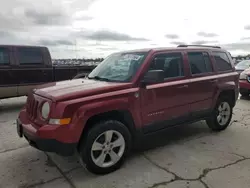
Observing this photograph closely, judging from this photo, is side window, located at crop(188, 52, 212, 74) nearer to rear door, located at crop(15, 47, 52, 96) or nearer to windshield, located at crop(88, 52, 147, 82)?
windshield, located at crop(88, 52, 147, 82)

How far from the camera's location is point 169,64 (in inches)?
173

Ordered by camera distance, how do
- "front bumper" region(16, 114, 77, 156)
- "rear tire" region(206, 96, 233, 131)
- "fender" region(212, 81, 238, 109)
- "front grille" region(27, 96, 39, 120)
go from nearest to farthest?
"front bumper" region(16, 114, 77, 156)
"front grille" region(27, 96, 39, 120)
"fender" region(212, 81, 238, 109)
"rear tire" region(206, 96, 233, 131)

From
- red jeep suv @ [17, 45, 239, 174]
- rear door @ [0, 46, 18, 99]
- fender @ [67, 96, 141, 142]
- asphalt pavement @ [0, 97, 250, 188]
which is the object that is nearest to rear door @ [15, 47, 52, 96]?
rear door @ [0, 46, 18, 99]

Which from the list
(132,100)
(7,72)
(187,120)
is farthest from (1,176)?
(7,72)

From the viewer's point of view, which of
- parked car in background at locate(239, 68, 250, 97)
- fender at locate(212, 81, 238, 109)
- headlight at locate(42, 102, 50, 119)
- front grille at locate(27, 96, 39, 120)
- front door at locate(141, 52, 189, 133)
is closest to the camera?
headlight at locate(42, 102, 50, 119)

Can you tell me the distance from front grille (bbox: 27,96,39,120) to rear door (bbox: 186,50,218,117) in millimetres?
2690

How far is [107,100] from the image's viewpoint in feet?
11.4

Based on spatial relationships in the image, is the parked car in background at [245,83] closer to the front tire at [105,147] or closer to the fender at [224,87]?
the fender at [224,87]

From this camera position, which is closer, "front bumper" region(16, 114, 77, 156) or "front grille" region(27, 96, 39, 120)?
"front bumper" region(16, 114, 77, 156)

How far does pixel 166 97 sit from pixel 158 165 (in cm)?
112

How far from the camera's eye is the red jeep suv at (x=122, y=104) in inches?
127

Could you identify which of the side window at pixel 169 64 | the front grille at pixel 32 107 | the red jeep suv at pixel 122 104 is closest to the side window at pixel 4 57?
the red jeep suv at pixel 122 104

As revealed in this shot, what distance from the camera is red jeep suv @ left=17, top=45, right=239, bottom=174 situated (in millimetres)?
3221

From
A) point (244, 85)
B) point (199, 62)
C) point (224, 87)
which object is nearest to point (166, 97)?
point (199, 62)
